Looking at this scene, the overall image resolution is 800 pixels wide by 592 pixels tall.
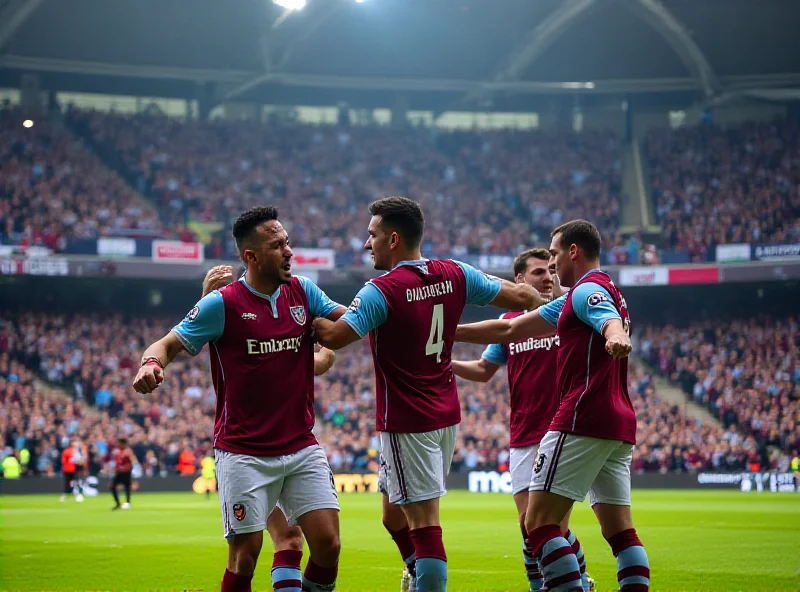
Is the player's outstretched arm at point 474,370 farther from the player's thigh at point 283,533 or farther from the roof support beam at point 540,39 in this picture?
the roof support beam at point 540,39

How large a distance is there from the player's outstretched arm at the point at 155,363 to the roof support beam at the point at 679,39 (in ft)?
130

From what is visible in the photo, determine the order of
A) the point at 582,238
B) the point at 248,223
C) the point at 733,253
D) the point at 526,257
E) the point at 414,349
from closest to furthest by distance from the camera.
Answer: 1. the point at 414,349
2. the point at 248,223
3. the point at 582,238
4. the point at 526,257
5. the point at 733,253

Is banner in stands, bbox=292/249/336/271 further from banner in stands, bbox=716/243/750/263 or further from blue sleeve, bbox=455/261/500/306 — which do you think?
blue sleeve, bbox=455/261/500/306

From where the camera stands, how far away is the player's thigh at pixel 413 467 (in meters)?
7.12

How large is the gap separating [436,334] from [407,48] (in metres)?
43.5

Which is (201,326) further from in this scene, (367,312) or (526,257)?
(526,257)

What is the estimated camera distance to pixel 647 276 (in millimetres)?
42000

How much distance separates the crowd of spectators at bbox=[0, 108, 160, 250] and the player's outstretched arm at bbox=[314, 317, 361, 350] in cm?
3315

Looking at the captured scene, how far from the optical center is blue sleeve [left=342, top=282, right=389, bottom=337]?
7.07 metres

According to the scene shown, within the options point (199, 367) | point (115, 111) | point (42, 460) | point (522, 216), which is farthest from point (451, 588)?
point (115, 111)

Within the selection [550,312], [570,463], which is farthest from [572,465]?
[550,312]

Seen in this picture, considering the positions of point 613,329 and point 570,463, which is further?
point 570,463

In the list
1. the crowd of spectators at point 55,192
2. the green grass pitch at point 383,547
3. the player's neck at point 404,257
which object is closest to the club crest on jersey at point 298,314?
the player's neck at point 404,257

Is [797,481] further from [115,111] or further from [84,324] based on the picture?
[115,111]
